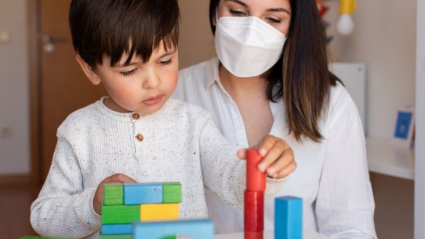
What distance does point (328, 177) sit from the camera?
1.56m

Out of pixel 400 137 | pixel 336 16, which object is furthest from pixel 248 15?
pixel 336 16

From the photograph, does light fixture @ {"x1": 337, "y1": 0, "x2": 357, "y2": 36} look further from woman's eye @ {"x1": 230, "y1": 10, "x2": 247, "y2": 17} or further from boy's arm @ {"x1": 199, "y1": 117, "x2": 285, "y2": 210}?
boy's arm @ {"x1": 199, "y1": 117, "x2": 285, "y2": 210}

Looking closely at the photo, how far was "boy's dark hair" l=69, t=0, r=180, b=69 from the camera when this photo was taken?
3.69 ft

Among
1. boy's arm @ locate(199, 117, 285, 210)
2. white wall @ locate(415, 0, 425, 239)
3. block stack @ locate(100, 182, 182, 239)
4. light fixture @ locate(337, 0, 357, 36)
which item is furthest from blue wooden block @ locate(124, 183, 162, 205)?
light fixture @ locate(337, 0, 357, 36)

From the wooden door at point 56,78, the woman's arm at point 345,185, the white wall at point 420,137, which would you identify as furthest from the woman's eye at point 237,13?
the wooden door at point 56,78

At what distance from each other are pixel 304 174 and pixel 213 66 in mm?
378

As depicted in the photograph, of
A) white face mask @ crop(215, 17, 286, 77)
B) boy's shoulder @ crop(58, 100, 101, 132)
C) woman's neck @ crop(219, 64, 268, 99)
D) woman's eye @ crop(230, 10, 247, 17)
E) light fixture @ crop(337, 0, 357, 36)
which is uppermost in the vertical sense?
light fixture @ crop(337, 0, 357, 36)

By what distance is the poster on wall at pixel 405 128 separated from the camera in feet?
7.32

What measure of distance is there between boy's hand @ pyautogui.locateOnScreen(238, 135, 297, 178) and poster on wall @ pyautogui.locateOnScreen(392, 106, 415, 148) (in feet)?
4.56

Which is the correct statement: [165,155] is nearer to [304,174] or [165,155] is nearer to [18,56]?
[304,174]

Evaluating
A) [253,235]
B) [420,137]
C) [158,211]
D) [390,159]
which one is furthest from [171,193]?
[390,159]

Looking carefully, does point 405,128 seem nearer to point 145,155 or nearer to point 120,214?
point 145,155

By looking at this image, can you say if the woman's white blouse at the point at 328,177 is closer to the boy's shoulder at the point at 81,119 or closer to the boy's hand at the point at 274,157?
the boy's shoulder at the point at 81,119

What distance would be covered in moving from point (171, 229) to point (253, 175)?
0.18 m
